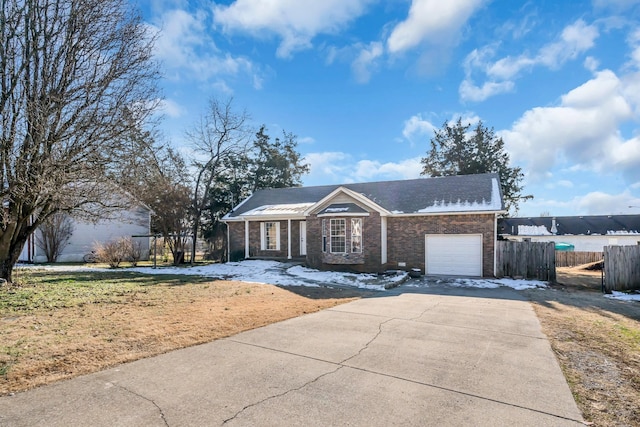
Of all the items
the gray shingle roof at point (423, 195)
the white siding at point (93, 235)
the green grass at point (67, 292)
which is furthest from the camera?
the white siding at point (93, 235)

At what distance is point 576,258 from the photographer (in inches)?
1063

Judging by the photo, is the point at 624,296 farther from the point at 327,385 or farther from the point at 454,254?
the point at 327,385

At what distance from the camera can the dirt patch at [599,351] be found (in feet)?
12.4

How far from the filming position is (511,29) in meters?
11.6

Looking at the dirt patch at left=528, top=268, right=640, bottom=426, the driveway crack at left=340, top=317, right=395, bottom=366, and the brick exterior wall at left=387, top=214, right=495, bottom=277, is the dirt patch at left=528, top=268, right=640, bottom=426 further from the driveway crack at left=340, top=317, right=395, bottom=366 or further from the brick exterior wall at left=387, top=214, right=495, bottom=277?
the brick exterior wall at left=387, top=214, right=495, bottom=277

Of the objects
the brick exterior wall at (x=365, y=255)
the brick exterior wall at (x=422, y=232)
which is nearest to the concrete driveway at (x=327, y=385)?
the brick exterior wall at (x=422, y=232)

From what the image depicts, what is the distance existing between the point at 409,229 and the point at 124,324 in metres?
14.0

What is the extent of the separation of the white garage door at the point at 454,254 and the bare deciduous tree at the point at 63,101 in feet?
45.6

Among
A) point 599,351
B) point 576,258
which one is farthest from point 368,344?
point 576,258

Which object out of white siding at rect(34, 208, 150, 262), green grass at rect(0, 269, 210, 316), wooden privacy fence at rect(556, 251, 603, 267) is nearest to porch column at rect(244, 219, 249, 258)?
green grass at rect(0, 269, 210, 316)

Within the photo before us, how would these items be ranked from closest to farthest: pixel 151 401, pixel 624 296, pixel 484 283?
pixel 151 401
pixel 624 296
pixel 484 283

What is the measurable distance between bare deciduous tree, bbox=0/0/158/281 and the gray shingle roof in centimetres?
1200

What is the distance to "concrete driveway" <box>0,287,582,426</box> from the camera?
3449mm

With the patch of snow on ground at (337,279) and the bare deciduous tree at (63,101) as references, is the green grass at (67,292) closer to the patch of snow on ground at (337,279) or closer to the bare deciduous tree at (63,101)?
the bare deciduous tree at (63,101)
